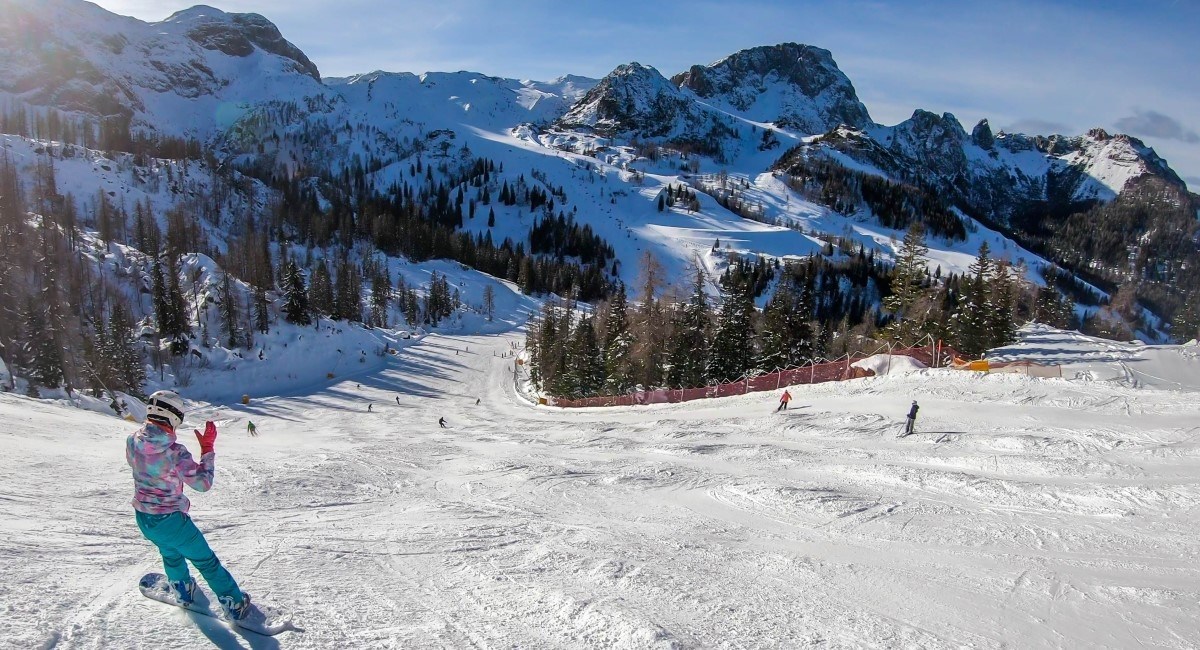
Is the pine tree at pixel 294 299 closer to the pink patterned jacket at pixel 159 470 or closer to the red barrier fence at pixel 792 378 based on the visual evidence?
the red barrier fence at pixel 792 378

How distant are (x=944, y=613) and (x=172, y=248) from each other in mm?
108333

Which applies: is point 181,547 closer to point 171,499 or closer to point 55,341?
point 171,499

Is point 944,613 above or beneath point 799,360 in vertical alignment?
above

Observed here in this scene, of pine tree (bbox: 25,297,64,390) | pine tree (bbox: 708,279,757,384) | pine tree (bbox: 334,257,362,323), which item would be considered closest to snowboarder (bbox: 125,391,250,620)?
pine tree (bbox: 708,279,757,384)

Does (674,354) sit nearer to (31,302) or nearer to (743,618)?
(743,618)

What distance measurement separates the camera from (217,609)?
15.5 ft

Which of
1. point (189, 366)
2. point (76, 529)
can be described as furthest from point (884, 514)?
point (189, 366)

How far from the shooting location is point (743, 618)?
5.43 meters

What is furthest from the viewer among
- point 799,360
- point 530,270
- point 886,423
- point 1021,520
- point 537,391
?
point 530,270

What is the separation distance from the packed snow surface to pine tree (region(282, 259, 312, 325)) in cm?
5561

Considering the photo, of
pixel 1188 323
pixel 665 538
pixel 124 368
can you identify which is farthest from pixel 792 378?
pixel 1188 323

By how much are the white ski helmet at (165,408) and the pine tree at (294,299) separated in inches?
2842

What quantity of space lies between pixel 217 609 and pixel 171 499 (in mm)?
1011

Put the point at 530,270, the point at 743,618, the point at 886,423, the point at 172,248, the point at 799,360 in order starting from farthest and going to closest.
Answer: the point at 530,270
the point at 172,248
the point at 799,360
the point at 886,423
the point at 743,618
